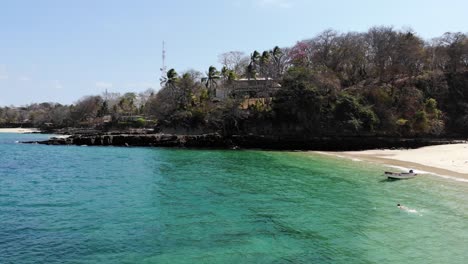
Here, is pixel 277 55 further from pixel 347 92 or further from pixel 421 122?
pixel 421 122

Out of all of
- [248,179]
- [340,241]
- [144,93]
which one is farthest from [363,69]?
[144,93]

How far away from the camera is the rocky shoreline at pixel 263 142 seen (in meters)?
58.5

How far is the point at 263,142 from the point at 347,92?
1884 cm

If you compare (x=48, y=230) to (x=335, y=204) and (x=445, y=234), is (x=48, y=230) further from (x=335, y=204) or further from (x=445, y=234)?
(x=445, y=234)

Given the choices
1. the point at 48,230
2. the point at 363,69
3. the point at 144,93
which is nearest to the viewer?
the point at 48,230

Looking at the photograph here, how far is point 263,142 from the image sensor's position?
6197 cm

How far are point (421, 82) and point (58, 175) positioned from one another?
65056mm

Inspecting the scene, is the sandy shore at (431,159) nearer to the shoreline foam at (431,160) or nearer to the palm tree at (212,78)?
the shoreline foam at (431,160)

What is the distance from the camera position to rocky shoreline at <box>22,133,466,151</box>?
5853 cm

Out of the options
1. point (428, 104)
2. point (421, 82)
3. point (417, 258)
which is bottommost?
point (417, 258)

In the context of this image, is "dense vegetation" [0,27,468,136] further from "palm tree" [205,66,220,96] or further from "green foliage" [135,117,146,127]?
"green foliage" [135,117,146,127]

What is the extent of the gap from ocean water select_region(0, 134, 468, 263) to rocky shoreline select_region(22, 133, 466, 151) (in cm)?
2474

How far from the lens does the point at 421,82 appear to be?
6969cm

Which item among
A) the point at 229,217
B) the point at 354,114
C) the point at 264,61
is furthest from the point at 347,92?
the point at 229,217
